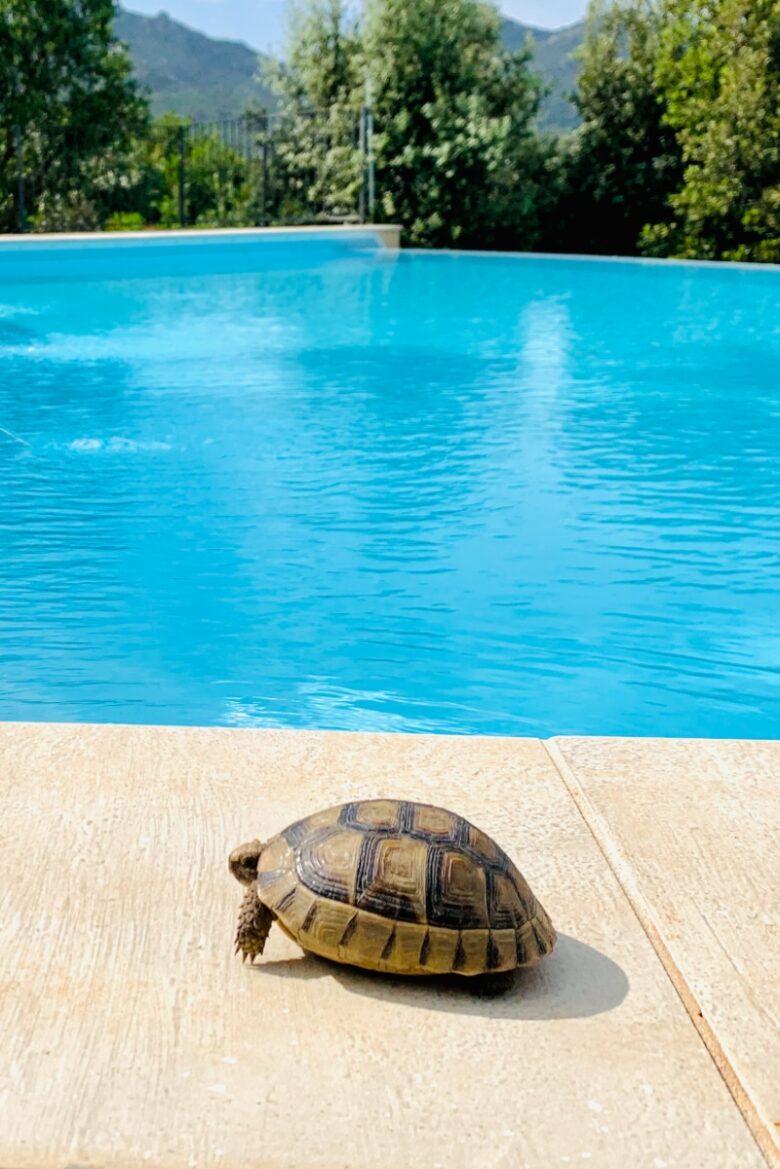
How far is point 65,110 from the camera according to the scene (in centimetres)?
2067

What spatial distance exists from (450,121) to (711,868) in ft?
65.2

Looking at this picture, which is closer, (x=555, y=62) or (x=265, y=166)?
(x=265, y=166)

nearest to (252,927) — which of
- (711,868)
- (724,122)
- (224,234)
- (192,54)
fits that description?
(711,868)

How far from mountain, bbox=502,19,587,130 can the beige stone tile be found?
68.6 feet

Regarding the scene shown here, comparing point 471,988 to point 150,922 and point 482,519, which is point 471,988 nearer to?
point 150,922

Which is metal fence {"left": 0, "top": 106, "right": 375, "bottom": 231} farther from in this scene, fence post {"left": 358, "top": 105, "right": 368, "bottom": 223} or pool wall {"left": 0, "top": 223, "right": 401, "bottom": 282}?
pool wall {"left": 0, "top": 223, "right": 401, "bottom": 282}

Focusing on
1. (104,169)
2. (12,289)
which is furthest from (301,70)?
(12,289)

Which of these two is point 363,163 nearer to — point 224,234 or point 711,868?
point 224,234

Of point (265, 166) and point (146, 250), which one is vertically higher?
point (265, 166)

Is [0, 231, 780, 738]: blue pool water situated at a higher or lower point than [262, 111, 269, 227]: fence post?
lower

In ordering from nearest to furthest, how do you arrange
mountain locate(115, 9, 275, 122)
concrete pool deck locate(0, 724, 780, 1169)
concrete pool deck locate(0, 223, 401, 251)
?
1. concrete pool deck locate(0, 724, 780, 1169)
2. concrete pool deck locate(0, 223, 401, 251)
3. mountain locate(115, 9, 275, 122)

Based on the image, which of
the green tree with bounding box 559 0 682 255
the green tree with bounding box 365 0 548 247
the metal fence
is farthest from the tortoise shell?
the green tree with bounding box 559 0 682 255

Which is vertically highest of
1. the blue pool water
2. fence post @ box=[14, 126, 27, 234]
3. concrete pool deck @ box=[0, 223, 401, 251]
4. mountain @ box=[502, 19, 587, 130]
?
mountain @ box=[502, 19, 587, 130]

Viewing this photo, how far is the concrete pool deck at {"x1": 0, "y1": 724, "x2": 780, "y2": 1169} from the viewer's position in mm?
1921
